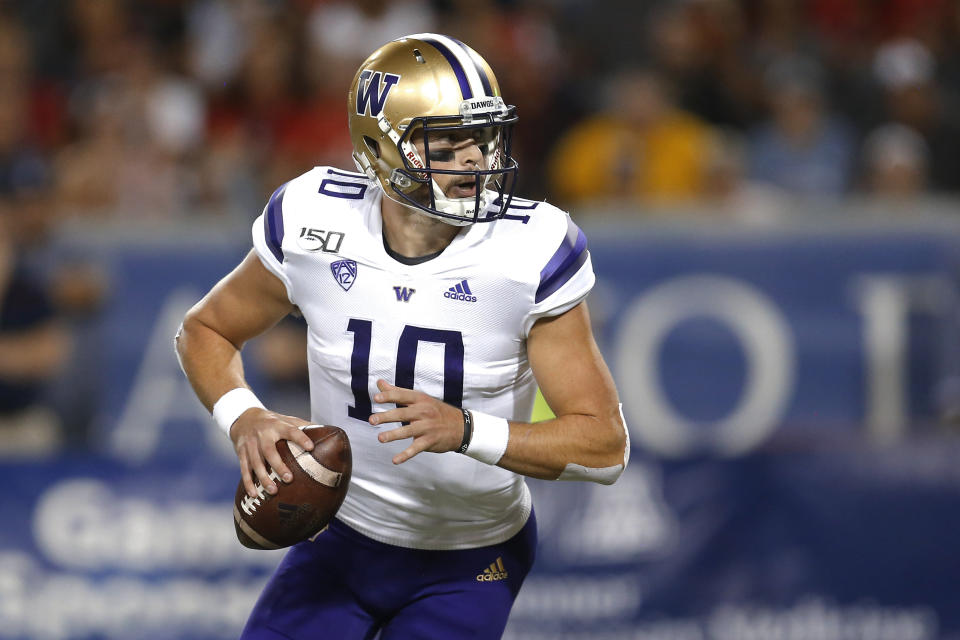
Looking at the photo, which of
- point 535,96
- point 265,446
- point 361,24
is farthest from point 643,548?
point 361,24

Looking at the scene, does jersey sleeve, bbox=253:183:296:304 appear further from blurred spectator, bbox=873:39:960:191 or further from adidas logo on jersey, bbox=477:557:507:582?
blurred spectator, bbox=873:39:960:191

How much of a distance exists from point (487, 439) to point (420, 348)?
29 cm

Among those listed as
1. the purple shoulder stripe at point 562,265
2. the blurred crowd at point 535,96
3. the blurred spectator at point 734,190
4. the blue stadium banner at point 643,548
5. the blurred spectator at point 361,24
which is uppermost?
the purple shoulder stripe at point 562,265

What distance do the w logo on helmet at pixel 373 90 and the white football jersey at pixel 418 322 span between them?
0.79 feet

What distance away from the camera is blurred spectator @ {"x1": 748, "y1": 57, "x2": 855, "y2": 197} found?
754 centimetres

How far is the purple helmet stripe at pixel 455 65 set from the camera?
299 centimetres

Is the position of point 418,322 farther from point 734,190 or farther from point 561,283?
point 734,190

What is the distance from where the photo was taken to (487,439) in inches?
112

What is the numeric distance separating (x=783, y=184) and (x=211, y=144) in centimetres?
329

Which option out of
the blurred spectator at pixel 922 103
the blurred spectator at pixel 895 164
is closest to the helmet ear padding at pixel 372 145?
the blurred spectator at pixel 895 164

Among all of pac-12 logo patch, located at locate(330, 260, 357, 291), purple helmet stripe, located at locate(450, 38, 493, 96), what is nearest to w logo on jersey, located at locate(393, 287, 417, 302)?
pac-12 logo patch, located at locate(330, 260, 357, 291)

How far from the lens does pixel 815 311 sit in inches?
268

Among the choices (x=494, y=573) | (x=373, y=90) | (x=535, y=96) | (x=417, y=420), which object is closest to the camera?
(x=417, y=420)

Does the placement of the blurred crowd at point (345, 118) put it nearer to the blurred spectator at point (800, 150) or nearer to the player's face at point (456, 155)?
the blurred spectator at point (800, 150)
